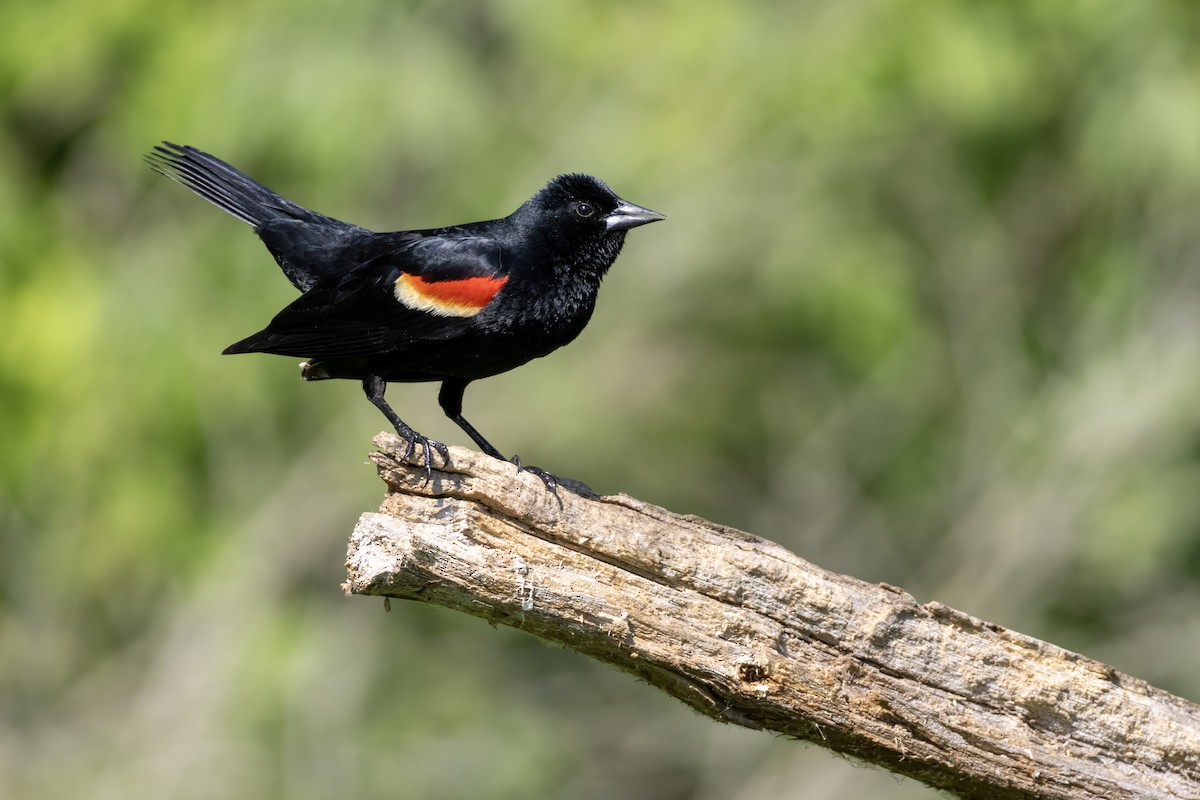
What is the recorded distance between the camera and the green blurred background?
7773 mm

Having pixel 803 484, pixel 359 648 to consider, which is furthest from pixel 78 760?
pixel 803 484

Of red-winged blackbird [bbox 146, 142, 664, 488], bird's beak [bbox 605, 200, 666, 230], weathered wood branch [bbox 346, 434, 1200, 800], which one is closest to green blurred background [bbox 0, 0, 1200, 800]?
red-winged blackbird [bbox 146, 142, 664, 488]

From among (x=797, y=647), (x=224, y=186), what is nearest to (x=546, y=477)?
(x=797, y=647)

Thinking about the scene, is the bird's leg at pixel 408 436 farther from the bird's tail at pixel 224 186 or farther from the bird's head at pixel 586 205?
the bird's tail at pixel 224 186

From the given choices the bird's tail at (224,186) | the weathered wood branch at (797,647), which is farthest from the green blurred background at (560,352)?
the weathered wood branch at (797,647)

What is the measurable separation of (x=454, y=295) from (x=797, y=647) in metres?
1.70

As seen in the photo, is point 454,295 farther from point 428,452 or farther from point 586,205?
point 428,452

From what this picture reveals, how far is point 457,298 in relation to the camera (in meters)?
4.35

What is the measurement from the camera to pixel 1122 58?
820cm

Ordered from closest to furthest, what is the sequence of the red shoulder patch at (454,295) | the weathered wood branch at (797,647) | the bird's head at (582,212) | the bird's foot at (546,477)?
the weathered wood branch at (797,647) → the bird's foot at (546,477) → the red shoulder patch at (454,295) → the bird's head at (582,212)

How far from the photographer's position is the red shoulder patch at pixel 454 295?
171 inches

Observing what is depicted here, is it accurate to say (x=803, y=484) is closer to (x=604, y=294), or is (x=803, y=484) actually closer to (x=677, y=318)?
(x=677, y=318)

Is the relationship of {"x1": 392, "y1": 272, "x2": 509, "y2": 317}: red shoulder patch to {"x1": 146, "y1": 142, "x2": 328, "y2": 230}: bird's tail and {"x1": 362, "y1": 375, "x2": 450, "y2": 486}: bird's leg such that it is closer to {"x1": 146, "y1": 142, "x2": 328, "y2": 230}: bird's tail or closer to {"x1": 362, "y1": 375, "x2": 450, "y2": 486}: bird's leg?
{"x1": 362, "y1": 375, "x2": 450, "y2": 486}: bird's leg

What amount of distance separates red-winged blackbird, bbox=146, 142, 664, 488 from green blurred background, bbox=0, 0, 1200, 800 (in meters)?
2.97
